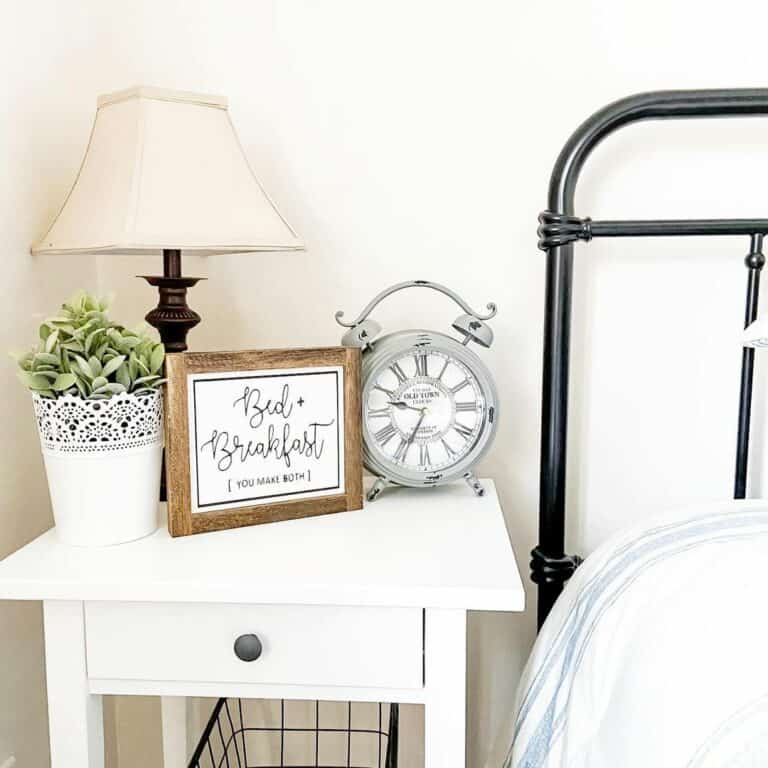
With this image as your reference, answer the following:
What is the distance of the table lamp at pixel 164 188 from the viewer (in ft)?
3.25

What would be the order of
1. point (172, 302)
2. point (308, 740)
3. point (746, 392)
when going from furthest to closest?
point (308, 740), point (746, 392), point (172, 302)

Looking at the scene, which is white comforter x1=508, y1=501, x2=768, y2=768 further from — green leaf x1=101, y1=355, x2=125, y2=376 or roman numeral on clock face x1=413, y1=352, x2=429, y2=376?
green leaf x1=101, y1=355, x2=125, y2=376

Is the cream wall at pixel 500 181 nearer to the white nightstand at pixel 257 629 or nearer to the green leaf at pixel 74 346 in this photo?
the green leaf at pixel 74 346

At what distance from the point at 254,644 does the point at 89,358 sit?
36 cm

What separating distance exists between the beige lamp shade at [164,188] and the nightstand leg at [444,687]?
20.1 inches

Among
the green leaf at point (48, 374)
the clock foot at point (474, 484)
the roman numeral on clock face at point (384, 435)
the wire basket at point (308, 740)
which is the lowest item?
the wire basket at point (308, 740)

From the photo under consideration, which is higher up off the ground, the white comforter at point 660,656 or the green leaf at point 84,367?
the green leaf at point 84,367

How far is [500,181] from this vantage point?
133 cm

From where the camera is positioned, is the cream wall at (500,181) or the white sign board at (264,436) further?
the cream wall at (500,181)

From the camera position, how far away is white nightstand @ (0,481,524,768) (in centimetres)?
85

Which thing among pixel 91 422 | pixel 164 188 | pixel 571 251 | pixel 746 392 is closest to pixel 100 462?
pixel 91 422

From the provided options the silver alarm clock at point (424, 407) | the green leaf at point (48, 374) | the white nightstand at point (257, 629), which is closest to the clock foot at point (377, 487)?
the silver alarm clock at point (424, 407)

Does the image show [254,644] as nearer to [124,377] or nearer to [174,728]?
[124,377]

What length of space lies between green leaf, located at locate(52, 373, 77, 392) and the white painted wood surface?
185 mm
